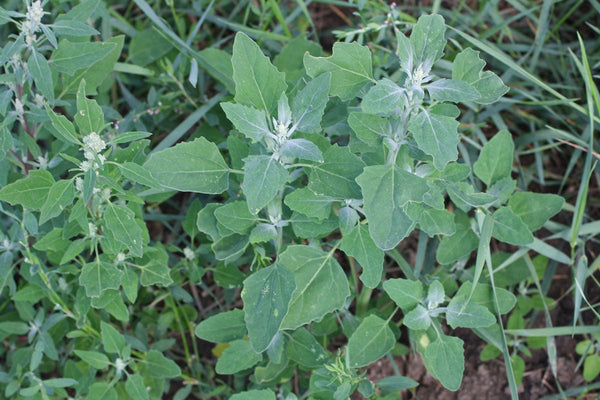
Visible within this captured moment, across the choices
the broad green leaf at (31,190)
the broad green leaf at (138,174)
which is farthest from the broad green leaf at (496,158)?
the broad green leaf at (31,190)

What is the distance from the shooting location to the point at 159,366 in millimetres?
2697

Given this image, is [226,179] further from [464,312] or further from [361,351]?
A: [464,312]

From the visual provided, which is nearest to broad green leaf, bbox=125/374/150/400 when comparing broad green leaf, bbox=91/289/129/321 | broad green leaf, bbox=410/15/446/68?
broad green leaf, bbox=91/289/129/321

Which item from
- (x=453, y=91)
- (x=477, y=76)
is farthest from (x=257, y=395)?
(x=477, y=76)

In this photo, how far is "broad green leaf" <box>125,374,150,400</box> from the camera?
2529 mm

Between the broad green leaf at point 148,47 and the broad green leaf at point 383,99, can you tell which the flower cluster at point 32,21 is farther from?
the broad green leaf at point 383,99

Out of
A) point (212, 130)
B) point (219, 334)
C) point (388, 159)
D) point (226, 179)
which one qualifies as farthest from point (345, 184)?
point (212, 130)

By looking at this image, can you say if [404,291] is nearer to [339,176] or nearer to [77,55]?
[339,176]

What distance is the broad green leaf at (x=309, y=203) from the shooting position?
7.33ft

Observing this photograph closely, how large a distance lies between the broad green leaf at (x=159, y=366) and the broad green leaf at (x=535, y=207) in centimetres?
169

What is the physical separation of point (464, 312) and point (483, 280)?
421 mm

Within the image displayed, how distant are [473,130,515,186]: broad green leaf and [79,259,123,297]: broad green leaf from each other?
63.9 inches

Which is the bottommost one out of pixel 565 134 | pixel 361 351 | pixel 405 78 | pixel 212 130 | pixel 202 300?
pixel 202 300

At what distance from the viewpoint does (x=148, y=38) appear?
3223 millimetres
